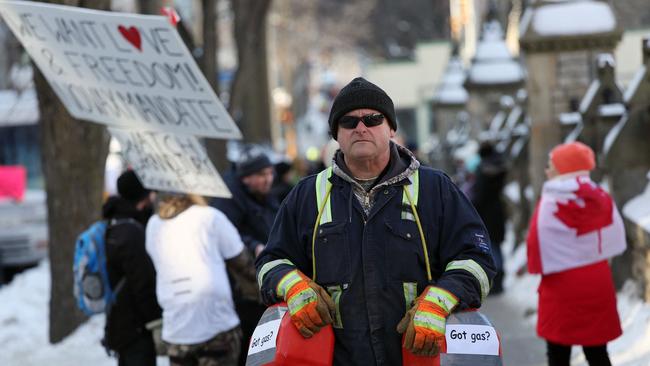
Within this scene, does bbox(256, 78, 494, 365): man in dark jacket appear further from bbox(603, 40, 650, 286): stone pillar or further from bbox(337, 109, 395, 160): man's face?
bbox(603, 40, 650, 286): stone pillar

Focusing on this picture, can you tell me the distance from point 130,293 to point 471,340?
10.1 ft

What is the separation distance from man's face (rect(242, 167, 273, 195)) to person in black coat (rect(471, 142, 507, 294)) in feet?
18.7

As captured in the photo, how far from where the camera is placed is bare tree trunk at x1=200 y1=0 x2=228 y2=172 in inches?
707

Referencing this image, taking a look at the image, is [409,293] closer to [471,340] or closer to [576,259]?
[471,340]

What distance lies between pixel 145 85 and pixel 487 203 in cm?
726

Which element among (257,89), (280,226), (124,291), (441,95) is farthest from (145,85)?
(441,95)

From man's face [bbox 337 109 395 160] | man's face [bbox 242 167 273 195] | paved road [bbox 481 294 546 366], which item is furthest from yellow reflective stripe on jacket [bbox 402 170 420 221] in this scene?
paved road [bbox 481 294 546 366]

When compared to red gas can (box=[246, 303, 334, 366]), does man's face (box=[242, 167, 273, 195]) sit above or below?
below

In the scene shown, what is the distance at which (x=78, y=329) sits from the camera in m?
11.1

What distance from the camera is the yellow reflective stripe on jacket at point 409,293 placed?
14.4 ft

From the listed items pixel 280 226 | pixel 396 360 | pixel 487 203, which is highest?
pixel 280 226

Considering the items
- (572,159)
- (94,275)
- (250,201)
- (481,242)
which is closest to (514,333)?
(250,201)

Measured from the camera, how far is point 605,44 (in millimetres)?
14875

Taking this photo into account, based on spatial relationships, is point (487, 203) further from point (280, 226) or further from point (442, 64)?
point (442, 64)
